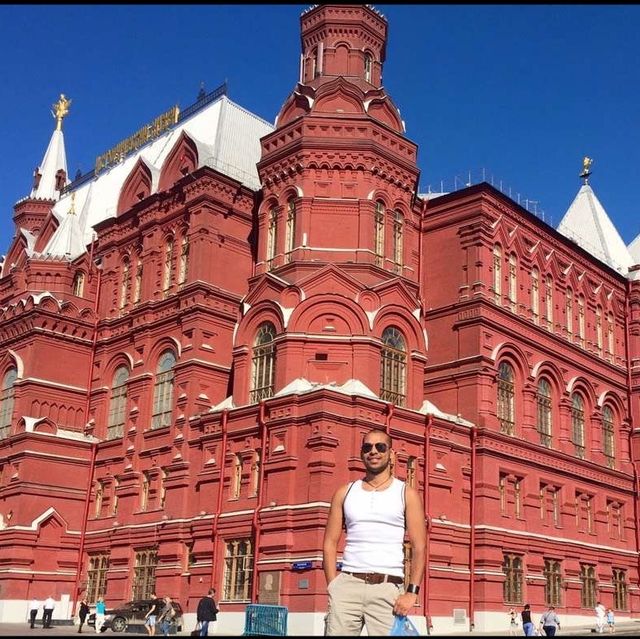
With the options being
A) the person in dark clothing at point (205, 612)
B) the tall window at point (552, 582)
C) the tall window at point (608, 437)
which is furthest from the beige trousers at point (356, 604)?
the tall window at point (608, 437)

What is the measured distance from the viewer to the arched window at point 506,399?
37.8m

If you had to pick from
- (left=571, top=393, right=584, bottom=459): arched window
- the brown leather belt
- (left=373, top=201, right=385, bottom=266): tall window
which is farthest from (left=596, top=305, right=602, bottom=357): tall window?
the brown leather belt

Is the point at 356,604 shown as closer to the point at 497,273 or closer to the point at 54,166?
the point at 497,273

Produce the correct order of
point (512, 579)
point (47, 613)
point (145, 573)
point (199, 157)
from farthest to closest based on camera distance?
point (199, 157), point (145, 573), point (512, 579), point (47, 613)

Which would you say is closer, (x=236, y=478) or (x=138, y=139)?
(x=236, y=478)

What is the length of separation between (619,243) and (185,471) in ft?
100

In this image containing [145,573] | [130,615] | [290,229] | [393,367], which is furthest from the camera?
[290,229]

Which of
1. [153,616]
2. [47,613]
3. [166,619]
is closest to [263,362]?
[153,616]

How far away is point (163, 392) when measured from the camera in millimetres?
38406

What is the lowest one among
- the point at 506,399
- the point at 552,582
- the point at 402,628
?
the point at 402,628

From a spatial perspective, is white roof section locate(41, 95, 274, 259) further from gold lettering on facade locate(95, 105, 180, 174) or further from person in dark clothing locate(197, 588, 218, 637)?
person in dark clothing locate(197, 588, 218, 637)

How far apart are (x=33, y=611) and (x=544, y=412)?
22154 mm

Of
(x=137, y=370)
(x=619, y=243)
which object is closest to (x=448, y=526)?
(x=137, y=370)

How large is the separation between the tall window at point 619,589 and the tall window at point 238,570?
18971mm
